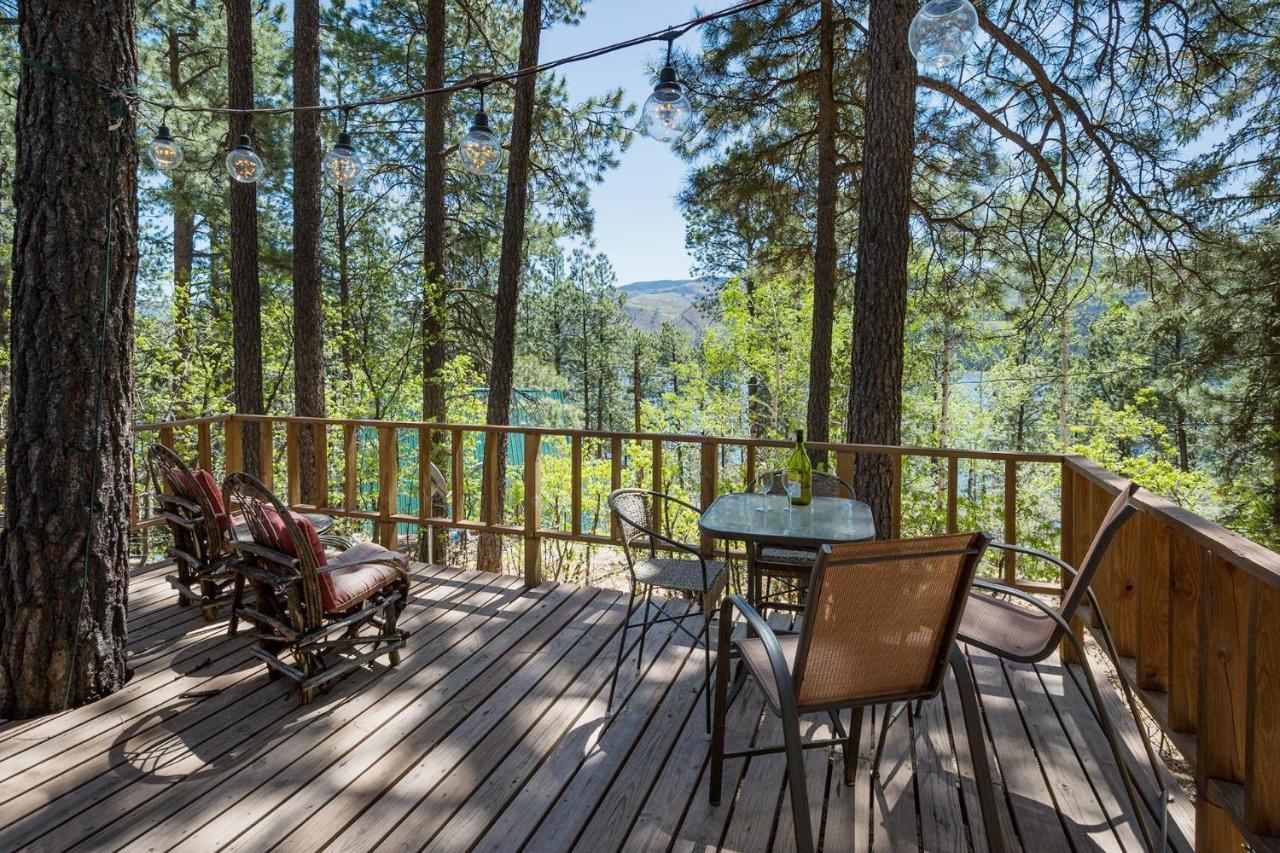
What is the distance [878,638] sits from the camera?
1.66 meters

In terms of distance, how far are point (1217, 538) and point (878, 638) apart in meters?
0.85

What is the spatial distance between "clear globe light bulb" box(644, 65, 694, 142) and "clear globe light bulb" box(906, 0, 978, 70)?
89 centimetres

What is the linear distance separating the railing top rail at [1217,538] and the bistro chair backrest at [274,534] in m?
2.84

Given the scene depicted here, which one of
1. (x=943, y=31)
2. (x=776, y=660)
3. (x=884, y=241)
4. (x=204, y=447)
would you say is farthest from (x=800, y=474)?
(x=204, y=447)

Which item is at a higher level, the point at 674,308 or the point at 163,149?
the point at 674,308

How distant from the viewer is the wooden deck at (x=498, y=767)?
194cm

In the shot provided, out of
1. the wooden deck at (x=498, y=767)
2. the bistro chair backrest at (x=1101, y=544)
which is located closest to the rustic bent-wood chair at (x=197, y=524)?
the wooden deck at (x=498, y=767)

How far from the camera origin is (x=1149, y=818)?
2.01 metres

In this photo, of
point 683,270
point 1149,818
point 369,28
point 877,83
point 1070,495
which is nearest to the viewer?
point 1149,818

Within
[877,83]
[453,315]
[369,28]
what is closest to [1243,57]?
[877,83]

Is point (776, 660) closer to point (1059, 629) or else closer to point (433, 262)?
point (1059, 629)

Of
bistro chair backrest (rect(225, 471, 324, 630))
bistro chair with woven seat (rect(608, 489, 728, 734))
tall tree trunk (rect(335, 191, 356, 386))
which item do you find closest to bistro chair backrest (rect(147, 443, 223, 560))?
bistro chair backrest (rect(225, 471, 324, 630))

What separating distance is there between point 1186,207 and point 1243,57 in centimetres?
108

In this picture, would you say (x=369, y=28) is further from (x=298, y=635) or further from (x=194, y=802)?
(x=194, y=802)
